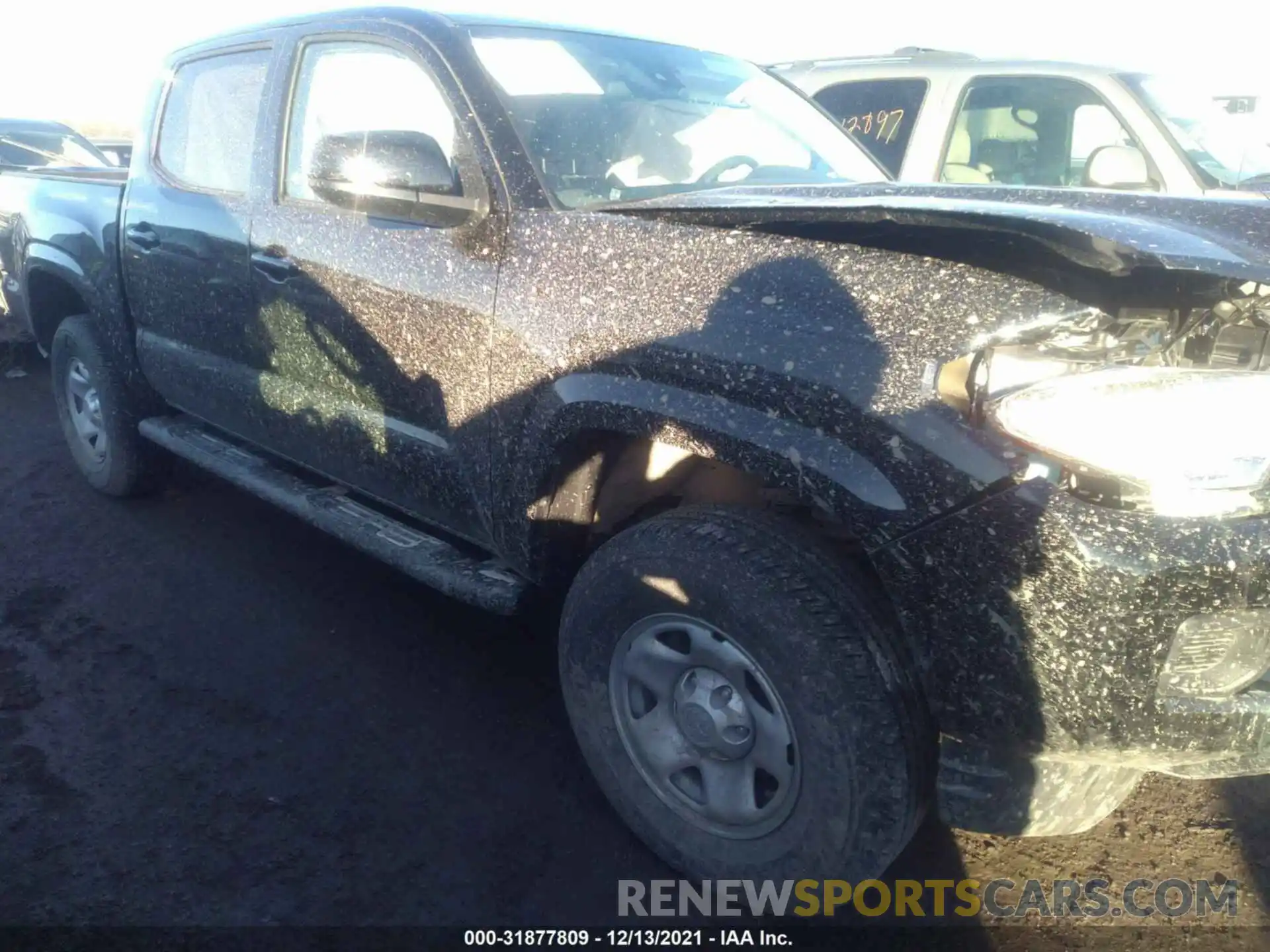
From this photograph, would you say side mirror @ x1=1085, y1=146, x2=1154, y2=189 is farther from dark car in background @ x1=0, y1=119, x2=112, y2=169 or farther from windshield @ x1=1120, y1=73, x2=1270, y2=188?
dark car in background @ x1=0, y1=119, x2=112, y2=169

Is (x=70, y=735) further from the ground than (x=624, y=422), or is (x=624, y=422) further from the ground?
(x=624, y=422)

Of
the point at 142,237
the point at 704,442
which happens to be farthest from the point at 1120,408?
the point at 142,237

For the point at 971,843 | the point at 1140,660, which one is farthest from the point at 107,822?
the point at 1140,660

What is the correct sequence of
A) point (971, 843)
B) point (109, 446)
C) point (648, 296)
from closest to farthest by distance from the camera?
1. point (648, 296)
2. point (971, 843)
3. point (109, 446)

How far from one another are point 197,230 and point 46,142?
8765 mm

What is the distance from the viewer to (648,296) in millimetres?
2195

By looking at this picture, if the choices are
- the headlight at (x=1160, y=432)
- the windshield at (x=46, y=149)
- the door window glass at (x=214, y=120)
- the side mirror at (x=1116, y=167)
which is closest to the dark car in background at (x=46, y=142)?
the windshield at (x=46, y=149)

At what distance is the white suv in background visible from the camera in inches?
185

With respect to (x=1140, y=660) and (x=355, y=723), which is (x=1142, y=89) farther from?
(x=355, y=723)

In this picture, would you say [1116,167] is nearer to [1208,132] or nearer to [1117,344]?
[1208,132]

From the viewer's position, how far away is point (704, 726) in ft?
7.36

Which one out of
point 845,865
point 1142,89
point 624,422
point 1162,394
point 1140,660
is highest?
point 1142,89

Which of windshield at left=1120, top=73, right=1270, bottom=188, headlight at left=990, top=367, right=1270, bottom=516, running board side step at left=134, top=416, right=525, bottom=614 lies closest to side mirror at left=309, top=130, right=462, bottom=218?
running board side step at left=134, top=416, right=525, bottom=614

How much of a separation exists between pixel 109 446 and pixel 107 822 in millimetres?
2389
